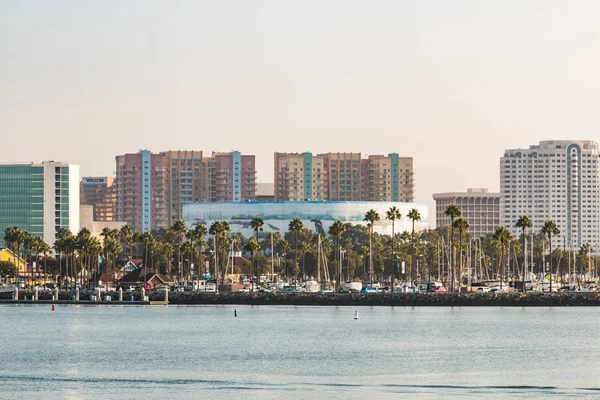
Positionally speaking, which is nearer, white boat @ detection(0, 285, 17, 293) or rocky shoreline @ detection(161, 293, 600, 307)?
rocky shoreline @ detection(161, 293, 600, 307)

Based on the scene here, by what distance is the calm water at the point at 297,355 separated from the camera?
72250 mm

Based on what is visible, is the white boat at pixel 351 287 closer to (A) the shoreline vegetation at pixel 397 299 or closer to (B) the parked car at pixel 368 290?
(B) the parked car at pixel 368 290

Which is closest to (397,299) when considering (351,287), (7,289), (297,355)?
(351,287)

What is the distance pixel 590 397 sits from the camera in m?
67.5

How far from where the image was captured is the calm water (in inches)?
2844

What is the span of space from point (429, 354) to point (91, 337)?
34183 mm

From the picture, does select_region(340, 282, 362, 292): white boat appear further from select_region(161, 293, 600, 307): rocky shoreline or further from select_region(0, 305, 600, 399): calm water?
select_region(0, 305, 600, 399): calm water

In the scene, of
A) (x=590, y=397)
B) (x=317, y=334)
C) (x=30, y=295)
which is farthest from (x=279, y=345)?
(x=30, y=295)

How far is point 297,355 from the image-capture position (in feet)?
313

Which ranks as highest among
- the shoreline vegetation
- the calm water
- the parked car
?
the parked car

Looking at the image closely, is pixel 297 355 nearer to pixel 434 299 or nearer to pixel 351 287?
pixel 434 299

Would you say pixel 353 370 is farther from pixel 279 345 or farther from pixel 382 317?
pixel 382 317

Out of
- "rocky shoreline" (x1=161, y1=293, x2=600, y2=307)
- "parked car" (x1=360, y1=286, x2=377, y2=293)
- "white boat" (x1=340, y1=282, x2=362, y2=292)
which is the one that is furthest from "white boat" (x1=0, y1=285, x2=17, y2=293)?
"parked car" (x1=360, y1=286, x2=377, y2=293)

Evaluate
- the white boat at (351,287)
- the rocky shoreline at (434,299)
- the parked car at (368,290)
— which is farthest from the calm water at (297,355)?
the white boat at (351,287)
